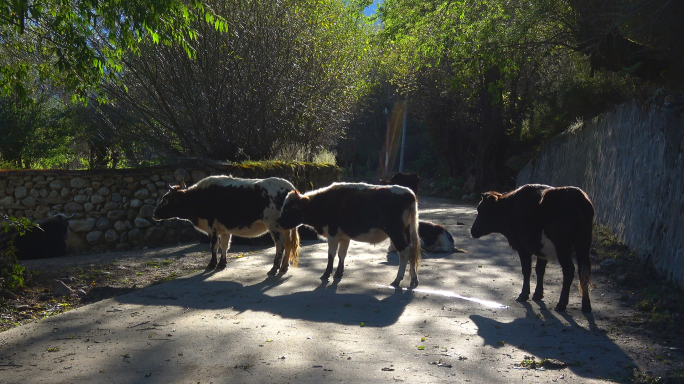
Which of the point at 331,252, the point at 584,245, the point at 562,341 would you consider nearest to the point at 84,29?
the point at 331,252

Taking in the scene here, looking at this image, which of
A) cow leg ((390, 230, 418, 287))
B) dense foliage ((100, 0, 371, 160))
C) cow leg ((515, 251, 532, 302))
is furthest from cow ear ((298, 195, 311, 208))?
dense foliage ((100, 0, 371, 160))

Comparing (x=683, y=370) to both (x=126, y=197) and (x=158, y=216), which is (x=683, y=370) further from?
(x=126, y=197)

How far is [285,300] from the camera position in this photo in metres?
8.10

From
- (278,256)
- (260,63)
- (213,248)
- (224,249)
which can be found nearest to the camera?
(278,256)

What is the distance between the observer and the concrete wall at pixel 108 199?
1399 cm

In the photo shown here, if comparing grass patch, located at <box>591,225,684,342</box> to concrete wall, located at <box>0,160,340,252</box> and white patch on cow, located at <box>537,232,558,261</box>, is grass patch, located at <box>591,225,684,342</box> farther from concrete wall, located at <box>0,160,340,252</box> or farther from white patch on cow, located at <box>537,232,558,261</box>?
concrete wall, located at <box>0,160,340,252</box>

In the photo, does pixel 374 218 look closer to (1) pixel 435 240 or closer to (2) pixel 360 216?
(2) pixel 360 216

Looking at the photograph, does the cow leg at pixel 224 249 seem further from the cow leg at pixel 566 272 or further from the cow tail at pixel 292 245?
the cow leg at pixel 566 272

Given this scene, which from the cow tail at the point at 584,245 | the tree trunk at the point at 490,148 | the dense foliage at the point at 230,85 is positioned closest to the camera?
the cow tail at the point at 584,245

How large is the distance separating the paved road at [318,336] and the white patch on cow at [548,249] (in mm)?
597

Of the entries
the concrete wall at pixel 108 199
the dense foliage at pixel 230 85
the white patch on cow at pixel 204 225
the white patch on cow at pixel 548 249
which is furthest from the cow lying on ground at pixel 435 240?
the dense foliage at pixel 230 85

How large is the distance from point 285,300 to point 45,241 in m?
7.87

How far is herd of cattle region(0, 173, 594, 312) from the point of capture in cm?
748

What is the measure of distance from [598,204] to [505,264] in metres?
4.45
